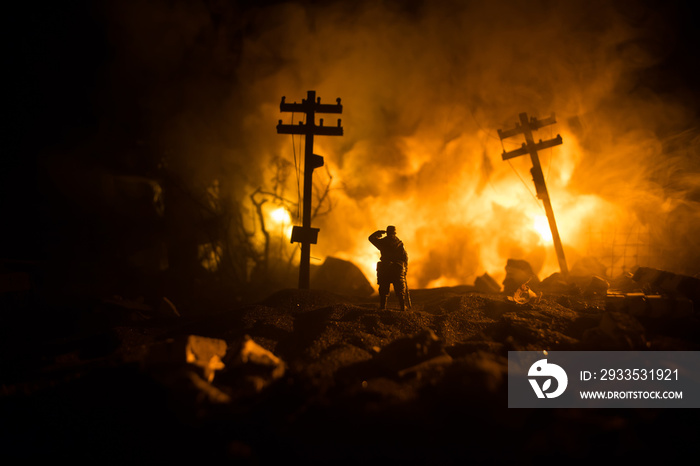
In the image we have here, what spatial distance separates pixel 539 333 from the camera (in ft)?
17.4

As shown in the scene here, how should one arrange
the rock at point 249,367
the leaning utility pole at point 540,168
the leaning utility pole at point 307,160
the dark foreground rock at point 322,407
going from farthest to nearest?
the leaning utility pole at point 540,168
the leaning utility pole at point 307,160
the rock at point 249,367
the dark foreground rock at point 322,407

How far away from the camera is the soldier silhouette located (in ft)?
26.3

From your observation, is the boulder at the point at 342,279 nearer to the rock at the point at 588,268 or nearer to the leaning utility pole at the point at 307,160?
the leaning utility pole at the point at 307,160

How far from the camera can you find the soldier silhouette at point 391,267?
26.3 ft

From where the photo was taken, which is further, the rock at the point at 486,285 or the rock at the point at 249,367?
the rock at the point at 486,285

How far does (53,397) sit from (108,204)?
12.9m

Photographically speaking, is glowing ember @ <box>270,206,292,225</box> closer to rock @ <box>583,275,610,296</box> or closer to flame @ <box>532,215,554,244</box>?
flame @ <box>532,215,554,244</box>

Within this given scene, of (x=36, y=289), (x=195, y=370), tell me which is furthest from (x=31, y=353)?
(x=36, y=289)

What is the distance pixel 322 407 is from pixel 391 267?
193 inches

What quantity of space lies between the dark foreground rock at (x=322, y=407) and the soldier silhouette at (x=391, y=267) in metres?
2.57

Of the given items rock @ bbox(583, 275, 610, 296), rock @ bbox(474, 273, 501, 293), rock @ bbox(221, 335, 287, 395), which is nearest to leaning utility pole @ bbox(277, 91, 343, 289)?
rock @ bbox(221, 335, 287, 395)

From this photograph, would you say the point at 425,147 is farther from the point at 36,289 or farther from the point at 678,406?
the point at 36,289

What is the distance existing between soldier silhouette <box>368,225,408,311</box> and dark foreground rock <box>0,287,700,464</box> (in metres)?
2.57

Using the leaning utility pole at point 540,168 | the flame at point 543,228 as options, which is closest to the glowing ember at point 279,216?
the leaning utility pole at point 540,168
